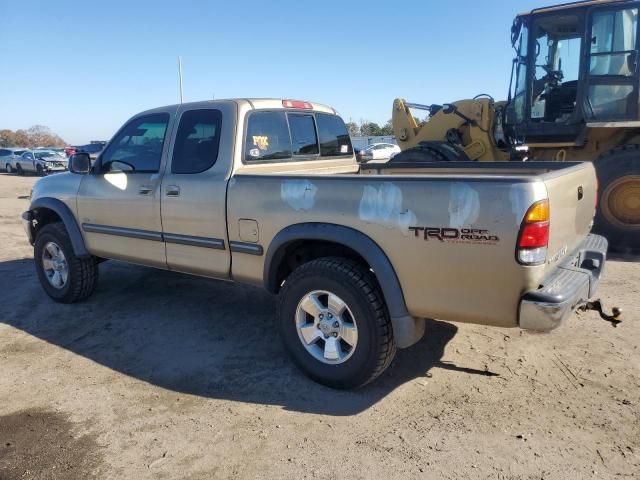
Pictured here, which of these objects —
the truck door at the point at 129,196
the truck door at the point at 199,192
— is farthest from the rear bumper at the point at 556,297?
the truck door at the point at 129,196

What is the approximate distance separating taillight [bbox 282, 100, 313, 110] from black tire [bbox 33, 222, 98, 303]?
260 cm

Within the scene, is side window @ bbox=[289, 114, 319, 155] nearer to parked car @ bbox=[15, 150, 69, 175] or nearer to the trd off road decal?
the trd off road decal

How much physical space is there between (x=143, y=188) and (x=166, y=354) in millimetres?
1457

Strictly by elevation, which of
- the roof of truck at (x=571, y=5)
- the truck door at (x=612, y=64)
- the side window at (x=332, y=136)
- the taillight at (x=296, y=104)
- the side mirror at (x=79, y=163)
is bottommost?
the side mirror at (x=79, y=163)

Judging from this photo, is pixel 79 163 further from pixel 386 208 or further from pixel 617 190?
pixel 617 190

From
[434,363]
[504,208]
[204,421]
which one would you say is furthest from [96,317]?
[504,208]

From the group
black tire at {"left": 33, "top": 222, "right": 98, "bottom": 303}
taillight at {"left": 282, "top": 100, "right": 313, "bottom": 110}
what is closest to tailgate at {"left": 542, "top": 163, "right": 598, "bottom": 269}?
taillight at {"left": 282, "top": 100, "right": 313, "bottom": 110}

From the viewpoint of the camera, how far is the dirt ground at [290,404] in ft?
9.04

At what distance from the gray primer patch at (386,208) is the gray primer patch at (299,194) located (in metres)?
0.39

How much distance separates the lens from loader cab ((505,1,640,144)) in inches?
275

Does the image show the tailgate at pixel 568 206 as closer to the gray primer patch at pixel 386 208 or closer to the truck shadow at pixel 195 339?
the gray primer patch at pixel 386 208

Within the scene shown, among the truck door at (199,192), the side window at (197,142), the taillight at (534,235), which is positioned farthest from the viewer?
the side window at (197,142)

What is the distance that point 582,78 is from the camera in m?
7.18

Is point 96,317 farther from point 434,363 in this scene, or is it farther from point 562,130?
point 562,130
